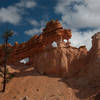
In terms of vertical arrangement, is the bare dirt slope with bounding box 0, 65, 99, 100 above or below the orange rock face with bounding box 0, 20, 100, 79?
below

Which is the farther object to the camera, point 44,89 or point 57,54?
point 57,54

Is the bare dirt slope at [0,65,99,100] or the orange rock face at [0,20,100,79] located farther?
the orange rock face at [0,20,100,79]

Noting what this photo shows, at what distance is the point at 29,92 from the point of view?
19.1 metres

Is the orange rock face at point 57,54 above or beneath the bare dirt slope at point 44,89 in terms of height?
above

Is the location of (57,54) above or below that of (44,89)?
above

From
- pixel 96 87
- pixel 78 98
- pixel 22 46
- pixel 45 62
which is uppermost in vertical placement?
pixel 22 46

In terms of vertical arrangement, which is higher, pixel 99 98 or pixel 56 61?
pixel 56 61

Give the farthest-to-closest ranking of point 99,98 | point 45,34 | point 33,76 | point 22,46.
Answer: point 22,46
point 45,34
point 33,76
point 99,98

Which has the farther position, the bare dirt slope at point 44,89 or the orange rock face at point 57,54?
the orange rock face at point 57,54

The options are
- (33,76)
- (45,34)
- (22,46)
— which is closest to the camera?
(33,76)

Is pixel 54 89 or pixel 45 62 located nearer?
pixel 54 89

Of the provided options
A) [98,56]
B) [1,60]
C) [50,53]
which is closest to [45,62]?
[50,53]

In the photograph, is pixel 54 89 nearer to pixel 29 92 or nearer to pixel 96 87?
pixel 29 92

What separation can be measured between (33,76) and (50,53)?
436 centimetres
